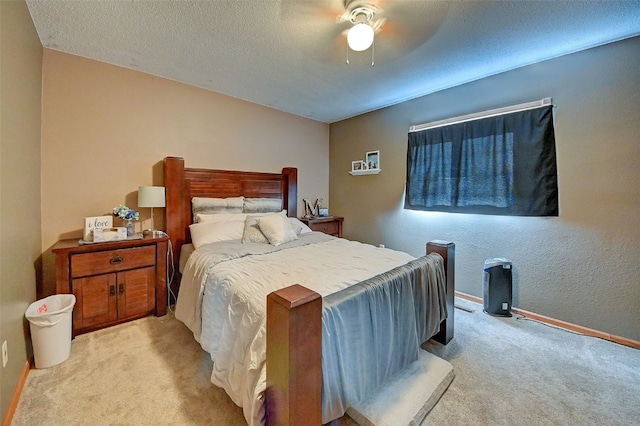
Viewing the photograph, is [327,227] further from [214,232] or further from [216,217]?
[214,232]

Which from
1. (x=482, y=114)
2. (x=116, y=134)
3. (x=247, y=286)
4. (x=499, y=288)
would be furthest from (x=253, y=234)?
(x=482, y=114)

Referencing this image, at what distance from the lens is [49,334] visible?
173 centimetres

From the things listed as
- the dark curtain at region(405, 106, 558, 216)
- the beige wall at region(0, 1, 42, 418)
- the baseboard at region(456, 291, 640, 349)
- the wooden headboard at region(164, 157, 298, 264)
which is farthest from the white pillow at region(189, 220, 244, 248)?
the baseboard at region(456, 291, 640, 349)

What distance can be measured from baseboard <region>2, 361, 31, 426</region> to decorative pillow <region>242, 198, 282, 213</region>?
84.0 inches

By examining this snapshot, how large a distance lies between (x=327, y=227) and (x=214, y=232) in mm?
1860

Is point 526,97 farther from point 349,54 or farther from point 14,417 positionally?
point 14,417

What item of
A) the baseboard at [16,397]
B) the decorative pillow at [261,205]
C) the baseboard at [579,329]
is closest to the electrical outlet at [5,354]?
the baseboard at [16,397]

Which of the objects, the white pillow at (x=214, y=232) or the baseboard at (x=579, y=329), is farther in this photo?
the white pillow at (x=214, y=232)

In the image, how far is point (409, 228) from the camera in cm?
346

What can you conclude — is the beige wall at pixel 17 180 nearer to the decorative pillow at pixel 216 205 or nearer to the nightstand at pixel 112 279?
the nightstand at pixel 112 279

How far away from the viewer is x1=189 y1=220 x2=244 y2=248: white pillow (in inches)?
99.9

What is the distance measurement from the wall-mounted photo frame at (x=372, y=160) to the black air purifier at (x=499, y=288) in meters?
1.96

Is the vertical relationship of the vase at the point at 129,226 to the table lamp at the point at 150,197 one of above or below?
below

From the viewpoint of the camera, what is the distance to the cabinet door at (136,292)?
2.30m
